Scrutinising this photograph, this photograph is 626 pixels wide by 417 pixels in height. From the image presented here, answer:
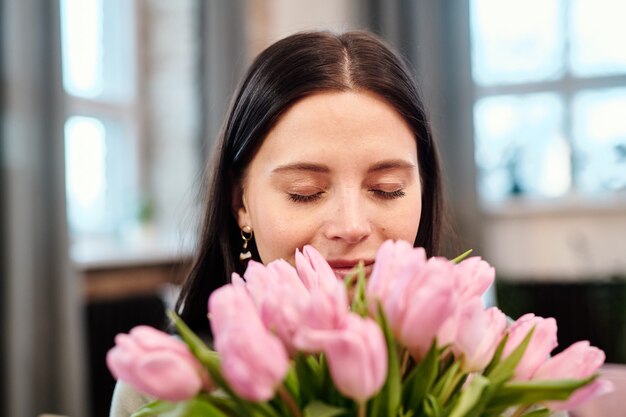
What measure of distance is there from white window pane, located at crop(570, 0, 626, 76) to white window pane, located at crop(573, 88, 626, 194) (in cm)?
14

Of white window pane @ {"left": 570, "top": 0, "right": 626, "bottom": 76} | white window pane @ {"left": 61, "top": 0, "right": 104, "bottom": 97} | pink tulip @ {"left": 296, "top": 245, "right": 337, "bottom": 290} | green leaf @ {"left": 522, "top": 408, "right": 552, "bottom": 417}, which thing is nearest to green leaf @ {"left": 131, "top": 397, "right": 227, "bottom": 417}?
pink tulip @ {"left": 296, "top": 245, "right": 337, "bottom": 290}

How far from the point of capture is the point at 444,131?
369cm

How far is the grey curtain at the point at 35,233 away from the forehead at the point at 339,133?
1.95 meters

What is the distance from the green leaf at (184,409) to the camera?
42 cm

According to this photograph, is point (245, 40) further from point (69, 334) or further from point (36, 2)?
point (69, 334)

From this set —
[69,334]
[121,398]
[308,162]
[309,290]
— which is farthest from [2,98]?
[309,290]

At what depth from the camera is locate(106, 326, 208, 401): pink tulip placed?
406 millimetres

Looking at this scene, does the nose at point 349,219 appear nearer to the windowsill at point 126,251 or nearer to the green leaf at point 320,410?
the green leaf at point 320,410

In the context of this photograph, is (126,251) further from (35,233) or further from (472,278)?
(472,278)

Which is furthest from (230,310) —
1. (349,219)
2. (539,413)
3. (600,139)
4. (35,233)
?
(600,139)

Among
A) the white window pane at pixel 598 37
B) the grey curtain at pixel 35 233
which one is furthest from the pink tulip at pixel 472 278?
the white window pane at pixel 598 37

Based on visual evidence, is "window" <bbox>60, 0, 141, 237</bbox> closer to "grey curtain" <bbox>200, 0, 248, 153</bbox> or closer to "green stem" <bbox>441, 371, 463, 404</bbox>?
"grey curtain" <bbox>200, 0, 248, 153</bbox>

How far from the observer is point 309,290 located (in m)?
0.49

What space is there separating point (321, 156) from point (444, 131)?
9.82 feet
